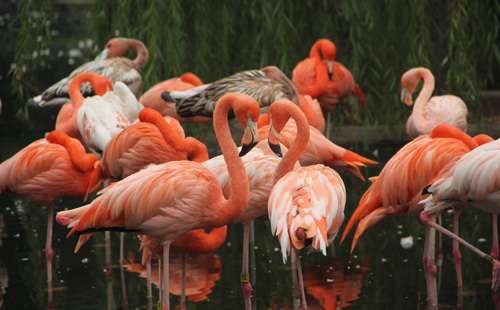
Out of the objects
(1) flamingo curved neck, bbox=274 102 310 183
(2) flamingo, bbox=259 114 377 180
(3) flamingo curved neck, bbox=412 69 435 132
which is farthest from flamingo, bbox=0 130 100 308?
(3) flamingo curved neck, bbox=412 69 435 132

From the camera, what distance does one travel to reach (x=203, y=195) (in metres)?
3.69

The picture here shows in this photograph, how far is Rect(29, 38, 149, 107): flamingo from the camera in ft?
22.7

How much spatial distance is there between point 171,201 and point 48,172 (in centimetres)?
156

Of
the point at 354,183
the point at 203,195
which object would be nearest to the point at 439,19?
the point at 354,183

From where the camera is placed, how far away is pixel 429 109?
20.6ft

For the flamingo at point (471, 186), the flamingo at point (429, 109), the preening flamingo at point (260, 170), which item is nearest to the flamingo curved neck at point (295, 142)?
the preening flamingo at point (260, 170)

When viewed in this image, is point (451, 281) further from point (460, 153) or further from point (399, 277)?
point (460, 153)

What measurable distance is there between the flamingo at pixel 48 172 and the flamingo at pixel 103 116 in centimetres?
50

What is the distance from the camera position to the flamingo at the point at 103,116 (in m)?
5.57

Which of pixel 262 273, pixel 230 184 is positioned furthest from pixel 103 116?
pixel 230 184

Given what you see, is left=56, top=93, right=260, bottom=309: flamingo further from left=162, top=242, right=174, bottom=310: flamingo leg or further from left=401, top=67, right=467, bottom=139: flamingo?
left=401, top=67, right=467, bottom=139: flamingo

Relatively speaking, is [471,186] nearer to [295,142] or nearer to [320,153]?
[295,142]

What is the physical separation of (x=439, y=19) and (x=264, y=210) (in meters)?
3.93

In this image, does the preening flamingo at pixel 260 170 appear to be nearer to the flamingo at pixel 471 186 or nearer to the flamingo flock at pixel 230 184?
the flamingo flock at pixel 230 184
